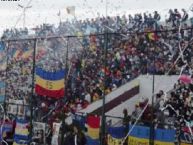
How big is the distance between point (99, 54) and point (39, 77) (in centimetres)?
512

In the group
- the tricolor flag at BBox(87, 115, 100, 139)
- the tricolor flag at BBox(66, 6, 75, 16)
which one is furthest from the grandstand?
the tricolor flag at BBox(66, 6, 75, 16)

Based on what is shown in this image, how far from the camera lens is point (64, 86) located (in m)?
9.77

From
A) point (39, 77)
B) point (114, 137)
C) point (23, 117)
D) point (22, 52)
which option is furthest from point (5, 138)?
point (22, 52)

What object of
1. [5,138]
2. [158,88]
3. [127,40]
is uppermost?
[127,40]

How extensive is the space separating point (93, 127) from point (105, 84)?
902mm

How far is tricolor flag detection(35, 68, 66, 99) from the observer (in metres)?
9.75

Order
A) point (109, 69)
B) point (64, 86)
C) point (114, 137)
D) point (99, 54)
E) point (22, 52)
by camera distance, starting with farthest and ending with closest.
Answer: point (22, 52)
point (99, 54)
point (109, 69)
point (64, 86)
point (114, 137)

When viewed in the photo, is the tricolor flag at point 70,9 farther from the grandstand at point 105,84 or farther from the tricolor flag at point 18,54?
the tricolor flag at point 18,54

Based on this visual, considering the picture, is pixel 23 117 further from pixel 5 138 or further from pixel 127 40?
pixel 127 40

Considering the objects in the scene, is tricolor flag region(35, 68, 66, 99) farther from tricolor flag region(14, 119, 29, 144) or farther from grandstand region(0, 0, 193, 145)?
tricolor flag region(14, 119, 29, 144)

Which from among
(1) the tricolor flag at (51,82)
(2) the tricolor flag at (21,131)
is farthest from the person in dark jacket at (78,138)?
(2) the tricolor flag at (21,131)

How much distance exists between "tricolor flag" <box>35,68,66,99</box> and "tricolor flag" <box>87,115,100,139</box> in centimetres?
103

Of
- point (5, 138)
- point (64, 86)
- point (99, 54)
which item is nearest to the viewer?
point (64, 86)

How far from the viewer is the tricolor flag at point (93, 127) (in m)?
9.10
